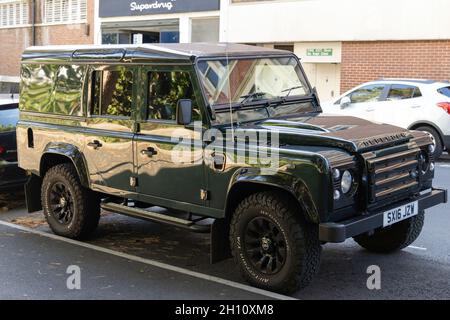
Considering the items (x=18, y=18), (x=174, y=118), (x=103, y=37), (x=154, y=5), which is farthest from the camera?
(x=18, y=18)

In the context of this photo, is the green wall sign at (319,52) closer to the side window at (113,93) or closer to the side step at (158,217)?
the side window at (113,93)

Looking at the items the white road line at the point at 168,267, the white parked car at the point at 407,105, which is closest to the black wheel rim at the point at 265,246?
the white road line at the point at 168,267

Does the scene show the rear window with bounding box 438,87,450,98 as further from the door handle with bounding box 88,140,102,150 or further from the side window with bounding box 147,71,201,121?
the door handle with bounding box 88,140,102,150

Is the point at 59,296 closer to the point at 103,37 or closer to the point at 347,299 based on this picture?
the point at 347,299

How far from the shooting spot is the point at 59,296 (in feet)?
16.9

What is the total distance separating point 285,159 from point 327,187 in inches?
16.1

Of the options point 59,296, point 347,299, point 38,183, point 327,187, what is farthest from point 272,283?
point 38,183

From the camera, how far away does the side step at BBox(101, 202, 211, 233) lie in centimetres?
556

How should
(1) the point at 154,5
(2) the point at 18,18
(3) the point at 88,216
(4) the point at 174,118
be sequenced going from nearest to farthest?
1. (4) the point at 174,118
2. (3) the point at 88,216
3. (1) the point at 154,5
4. (2) the point at 18,18

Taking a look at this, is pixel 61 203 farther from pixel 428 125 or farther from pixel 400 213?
pixel 428 125

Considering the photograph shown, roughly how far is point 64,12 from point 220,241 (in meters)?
25.1

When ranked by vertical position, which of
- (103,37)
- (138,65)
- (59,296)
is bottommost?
(59,296)
